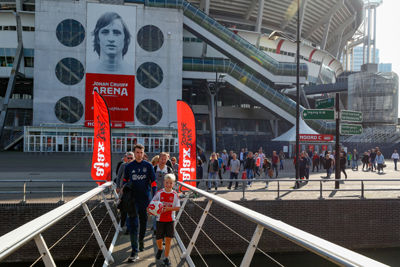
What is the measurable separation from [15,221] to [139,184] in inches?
302

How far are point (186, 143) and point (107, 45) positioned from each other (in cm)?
3341

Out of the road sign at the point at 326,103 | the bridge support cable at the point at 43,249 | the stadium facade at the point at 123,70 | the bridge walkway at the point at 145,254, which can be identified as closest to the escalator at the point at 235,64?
the stadium facade at the point at 123,70

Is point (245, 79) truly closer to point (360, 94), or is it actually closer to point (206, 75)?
point (206, 75)

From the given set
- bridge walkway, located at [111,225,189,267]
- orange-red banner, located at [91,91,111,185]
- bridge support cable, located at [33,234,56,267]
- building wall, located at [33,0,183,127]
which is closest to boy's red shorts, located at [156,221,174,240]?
bridge walkway, located at [111,225,189,267]

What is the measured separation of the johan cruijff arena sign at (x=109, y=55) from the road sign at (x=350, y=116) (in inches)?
1231

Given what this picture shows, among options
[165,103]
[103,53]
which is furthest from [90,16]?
[165,103]

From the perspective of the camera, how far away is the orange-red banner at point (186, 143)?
40.4 ft

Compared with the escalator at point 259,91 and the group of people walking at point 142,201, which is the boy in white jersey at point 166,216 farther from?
the escalator at point 259,91

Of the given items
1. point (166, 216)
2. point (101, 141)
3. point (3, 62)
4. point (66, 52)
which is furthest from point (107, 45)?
point (166, 216)

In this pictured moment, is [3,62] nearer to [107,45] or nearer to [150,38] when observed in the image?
[107,45]

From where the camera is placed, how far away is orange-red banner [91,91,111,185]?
41.7ft

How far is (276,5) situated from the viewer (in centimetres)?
5612

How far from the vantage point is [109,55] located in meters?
42.0

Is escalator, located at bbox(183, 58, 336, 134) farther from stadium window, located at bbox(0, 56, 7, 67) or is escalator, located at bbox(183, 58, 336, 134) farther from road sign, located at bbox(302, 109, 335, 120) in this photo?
road sign, located at bbox(302, 109, 335, 120)
